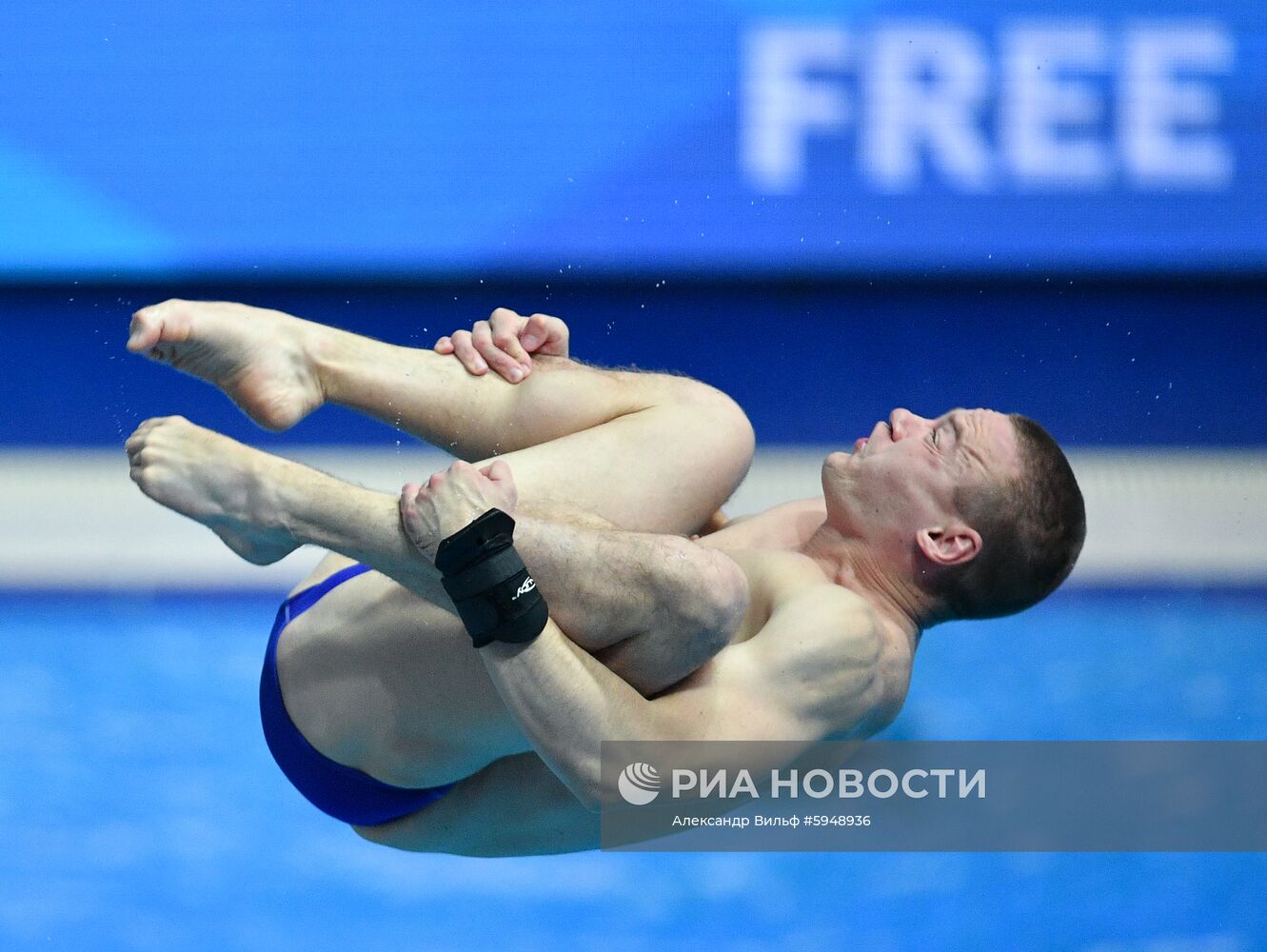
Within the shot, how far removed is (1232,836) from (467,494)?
206cm

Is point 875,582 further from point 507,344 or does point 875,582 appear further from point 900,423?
point 507,344

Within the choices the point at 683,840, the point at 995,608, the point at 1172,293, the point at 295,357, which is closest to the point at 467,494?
the point at 295,357

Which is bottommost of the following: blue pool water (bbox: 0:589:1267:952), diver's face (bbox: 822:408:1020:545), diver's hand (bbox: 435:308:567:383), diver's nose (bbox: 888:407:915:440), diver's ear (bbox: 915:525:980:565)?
blue pool water (bbox: 0:589:1267:952)

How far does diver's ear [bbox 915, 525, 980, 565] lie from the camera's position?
2.02 meters

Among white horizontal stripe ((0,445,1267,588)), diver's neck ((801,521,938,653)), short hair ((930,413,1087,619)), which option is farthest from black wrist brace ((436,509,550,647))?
white horizontal stripe ((0,445,1267,588))

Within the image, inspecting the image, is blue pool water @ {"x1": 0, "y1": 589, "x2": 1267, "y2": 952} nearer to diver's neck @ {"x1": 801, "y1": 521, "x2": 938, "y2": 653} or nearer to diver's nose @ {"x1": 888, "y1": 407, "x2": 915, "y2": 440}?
diver's neck @ {"x1": 801, "y1": 521, "x2": 938, "y2": 653}

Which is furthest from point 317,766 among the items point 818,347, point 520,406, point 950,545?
point 818,347

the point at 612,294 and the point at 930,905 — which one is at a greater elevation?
the point at 612,294

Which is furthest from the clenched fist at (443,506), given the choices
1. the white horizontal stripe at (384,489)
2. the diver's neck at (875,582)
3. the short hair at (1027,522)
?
the white horizontal stripe at (384,489)

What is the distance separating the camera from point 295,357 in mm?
1880

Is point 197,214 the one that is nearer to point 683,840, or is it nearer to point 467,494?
point 683,840

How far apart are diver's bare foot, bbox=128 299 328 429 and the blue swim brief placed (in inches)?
9.5

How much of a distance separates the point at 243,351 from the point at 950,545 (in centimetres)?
96

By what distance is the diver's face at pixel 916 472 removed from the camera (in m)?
2.03
